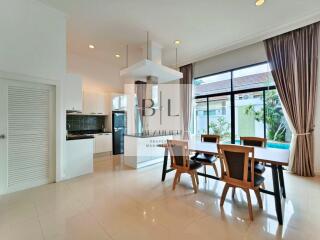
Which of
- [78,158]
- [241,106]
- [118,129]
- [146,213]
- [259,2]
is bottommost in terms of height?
[146,213]

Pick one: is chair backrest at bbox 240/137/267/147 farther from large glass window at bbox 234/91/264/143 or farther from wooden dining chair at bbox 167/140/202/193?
large glass window at bbox 234/91/264/143

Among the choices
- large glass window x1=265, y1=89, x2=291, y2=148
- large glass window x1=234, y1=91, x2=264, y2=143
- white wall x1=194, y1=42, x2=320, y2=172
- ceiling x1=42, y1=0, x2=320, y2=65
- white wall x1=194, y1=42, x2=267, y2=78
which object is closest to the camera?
ceiling x1=42, y1=0, x2=320, y2=65

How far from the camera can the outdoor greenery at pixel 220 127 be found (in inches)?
202

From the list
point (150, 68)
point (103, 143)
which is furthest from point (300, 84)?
point (103, 143)

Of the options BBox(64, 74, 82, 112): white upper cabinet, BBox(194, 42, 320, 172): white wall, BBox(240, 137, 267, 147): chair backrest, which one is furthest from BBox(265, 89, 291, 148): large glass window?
BBox(64, 74, 82, 112): white upper cabinet

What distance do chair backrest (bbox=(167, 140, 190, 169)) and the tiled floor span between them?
0.46m

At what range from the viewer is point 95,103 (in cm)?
548

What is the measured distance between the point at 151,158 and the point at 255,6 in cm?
407

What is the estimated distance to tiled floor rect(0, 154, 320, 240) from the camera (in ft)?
5.78

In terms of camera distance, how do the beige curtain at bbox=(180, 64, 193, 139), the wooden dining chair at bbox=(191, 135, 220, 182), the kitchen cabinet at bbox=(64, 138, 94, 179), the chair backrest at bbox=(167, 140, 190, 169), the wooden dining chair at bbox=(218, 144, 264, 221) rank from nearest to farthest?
1. the wooden dining chair at bbox=(218, 144, 264, 221)
2. the chair backrest at bbox=(167, 140, 190, 169)
3. the wooden dining chair at bbox=(191, 135, 220, 182)
4. the kitchen cabinet at bbox=(64, 138, 94, 179)
5. the beige curtain at bbox=(180, 64, 193, 139)

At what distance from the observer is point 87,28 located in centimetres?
363

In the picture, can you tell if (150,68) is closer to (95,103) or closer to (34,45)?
(34,45)

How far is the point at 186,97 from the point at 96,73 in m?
3.40

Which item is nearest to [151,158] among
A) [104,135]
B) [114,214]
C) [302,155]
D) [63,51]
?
[104,135]
